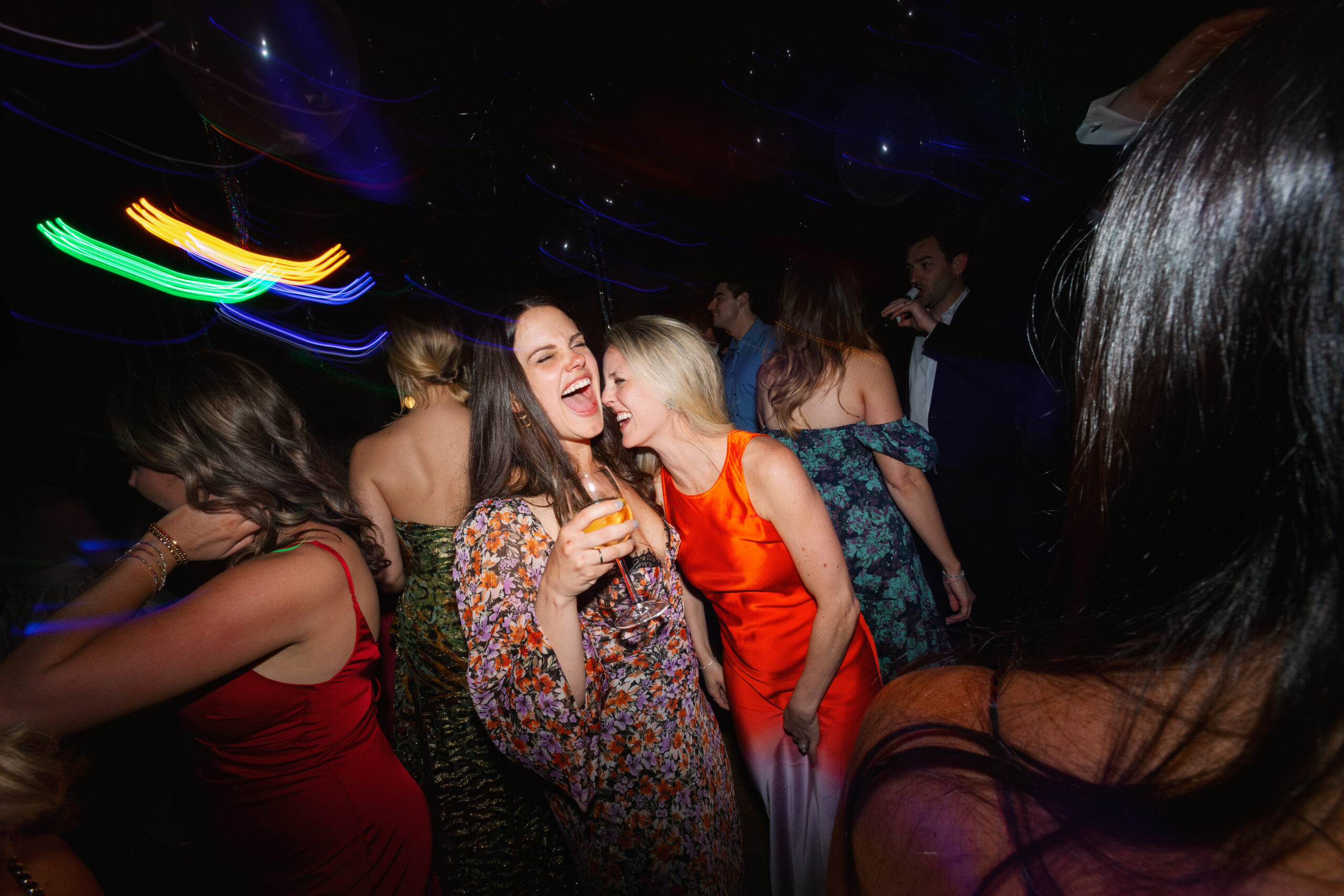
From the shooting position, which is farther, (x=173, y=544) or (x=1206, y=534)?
(x=173, y=544)

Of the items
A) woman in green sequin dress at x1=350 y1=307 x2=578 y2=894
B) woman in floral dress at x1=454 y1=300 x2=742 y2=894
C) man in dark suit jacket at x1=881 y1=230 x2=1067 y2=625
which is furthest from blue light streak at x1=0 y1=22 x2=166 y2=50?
man in dark suit jacket at x1=881 y1=230 x2=1067 y2=625

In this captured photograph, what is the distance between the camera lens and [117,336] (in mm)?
4449

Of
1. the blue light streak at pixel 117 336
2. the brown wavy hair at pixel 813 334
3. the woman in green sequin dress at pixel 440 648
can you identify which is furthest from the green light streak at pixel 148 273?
the brown wavy hair at pixel 813 334

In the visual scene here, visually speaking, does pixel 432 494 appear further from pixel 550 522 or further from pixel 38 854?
pixel 38 854

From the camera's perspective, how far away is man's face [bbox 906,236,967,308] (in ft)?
9.91

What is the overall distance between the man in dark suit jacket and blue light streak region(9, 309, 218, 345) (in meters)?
5.92

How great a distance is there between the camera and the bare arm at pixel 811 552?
1671 mm

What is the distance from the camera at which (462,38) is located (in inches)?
148

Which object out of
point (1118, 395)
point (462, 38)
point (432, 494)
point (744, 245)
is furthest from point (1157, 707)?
point (744, 245)

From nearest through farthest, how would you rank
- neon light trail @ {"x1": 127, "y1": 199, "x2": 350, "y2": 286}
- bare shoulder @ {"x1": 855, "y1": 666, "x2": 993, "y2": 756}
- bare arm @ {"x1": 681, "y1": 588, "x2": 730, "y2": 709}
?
bare shoulder @ {"x1": 855, "y1": 666, "x2": 993, "y2": 756} → bare arm @ {"x1": 681, "y1": 588, "x2": 730, "y2": 709} → neon light trail @ {"x1": 127, "y1": 199, "x2": 350, "y2": 286}

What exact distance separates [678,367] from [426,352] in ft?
4.41

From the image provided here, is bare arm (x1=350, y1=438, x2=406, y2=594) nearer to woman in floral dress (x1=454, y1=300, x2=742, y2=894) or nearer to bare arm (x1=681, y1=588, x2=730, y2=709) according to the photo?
woman in floral dress (x1=454, y1=300, x2=742, y2=894)

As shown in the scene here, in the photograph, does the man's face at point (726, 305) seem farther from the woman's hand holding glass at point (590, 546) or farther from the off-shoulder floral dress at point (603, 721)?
the woman's hand holding glass at point (590, 546)

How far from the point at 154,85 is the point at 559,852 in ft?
16.4
